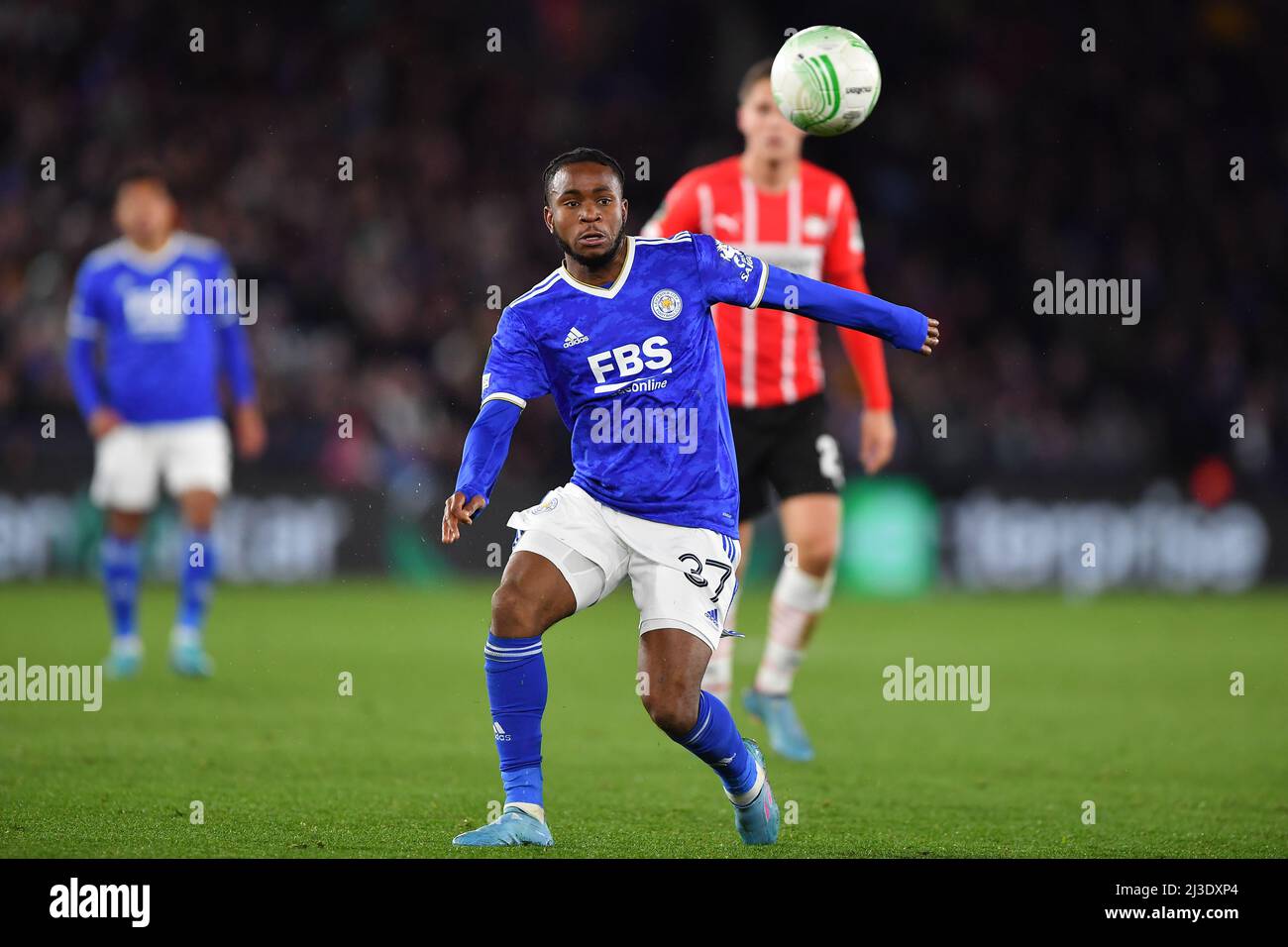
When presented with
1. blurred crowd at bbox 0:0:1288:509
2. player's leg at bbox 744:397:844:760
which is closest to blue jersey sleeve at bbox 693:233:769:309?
player's leg at bbox 744:397:844:760

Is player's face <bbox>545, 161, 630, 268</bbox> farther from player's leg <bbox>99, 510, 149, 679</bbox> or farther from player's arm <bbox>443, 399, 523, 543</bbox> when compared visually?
player's leg <bbox>99, 510, 149, 679</bbox>

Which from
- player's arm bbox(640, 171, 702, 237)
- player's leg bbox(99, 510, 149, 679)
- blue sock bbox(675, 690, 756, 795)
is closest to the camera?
blue sock bbox(675, 690, 756, 795)

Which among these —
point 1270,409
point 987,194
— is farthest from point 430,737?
point 987,194

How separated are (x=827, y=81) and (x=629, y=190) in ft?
39.3

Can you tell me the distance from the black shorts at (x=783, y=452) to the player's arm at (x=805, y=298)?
2170mm

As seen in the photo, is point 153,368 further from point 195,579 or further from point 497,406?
point 497,406

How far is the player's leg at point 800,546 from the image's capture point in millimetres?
7543

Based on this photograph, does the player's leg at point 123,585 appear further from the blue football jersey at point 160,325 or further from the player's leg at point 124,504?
the blue football jersey at point 160,325

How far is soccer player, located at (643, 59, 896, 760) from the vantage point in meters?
7.42

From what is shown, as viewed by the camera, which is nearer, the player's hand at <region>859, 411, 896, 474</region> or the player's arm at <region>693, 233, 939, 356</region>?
the player's arm at <region>693, 233, 939, 356</region>

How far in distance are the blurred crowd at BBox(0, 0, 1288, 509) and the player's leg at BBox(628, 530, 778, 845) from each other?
9982 millimetres

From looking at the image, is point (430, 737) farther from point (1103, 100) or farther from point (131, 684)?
point (1103, 100)

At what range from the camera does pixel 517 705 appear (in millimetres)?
5266

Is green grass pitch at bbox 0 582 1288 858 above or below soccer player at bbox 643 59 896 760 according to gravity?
below
